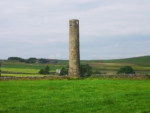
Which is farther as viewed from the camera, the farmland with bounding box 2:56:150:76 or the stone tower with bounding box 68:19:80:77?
the farmland with bounding box 2:56:150:76

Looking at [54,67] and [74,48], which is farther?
[54,67]

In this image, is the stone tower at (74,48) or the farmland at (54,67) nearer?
the stone tower at (74,48)

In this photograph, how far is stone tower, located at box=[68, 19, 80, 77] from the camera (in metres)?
31.3

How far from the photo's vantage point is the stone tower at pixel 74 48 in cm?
3127

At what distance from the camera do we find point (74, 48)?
1253 inches

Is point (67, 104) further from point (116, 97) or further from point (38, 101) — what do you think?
point (116, 97)

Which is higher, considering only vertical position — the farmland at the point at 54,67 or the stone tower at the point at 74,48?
the stone tower at the point at 74,48

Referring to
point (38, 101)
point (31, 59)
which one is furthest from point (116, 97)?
point (31, 59)

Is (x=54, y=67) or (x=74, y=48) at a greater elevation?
(x=74, y=48)

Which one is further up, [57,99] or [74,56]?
[74,56]

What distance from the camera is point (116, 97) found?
13.1 m

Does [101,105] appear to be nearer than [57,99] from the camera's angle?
Yes

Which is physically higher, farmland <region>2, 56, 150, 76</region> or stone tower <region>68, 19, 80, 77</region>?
stone tower <region>68, 19, 80, 77</region>

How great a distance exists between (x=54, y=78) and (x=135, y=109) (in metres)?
19.5
